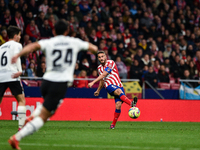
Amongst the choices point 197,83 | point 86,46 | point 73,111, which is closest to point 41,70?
point 73,111

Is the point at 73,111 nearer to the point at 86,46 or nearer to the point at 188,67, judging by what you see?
the point at 188,67

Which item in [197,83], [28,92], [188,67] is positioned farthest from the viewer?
[188,67]

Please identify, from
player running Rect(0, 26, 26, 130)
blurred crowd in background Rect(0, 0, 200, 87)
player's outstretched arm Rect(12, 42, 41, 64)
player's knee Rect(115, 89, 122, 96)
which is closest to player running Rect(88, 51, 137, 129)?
player's knee Rect(115, 89, 122, 96)

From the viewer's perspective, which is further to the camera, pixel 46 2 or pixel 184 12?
pixel 184 12

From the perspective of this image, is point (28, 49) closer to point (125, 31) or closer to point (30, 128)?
point (30, 128)

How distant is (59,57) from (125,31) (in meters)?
12.8

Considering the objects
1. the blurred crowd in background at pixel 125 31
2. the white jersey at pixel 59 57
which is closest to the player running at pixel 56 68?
the white jersey at pixel 59 57

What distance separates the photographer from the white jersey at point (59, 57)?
577cm

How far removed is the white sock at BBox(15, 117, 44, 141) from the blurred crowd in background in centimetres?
890

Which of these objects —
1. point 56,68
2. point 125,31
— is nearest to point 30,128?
point 56,68

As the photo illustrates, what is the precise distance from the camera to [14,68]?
26.2 ft

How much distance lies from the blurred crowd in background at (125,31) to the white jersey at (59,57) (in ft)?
28.2

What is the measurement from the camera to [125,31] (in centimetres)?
1834

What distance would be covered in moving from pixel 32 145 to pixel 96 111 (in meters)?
7.82
